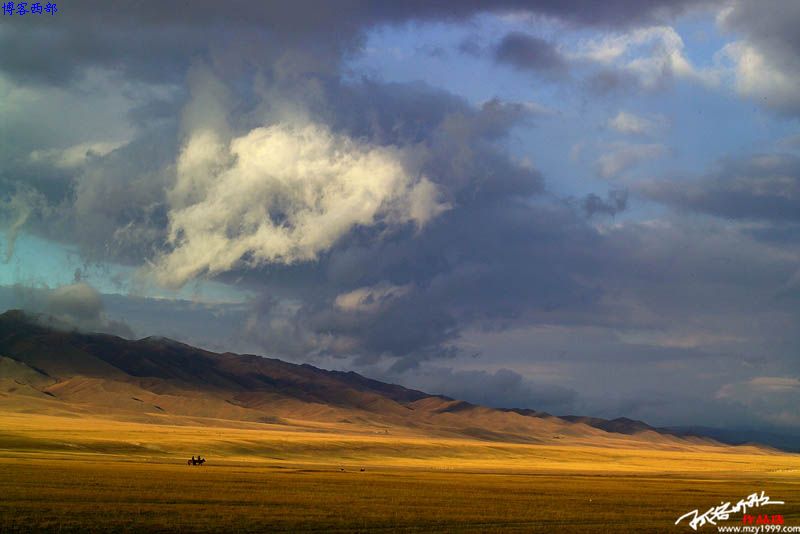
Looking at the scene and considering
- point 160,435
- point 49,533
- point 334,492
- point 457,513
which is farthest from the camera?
point 160,435

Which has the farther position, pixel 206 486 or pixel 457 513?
pixel 206 486

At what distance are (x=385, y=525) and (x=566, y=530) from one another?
31.1ft

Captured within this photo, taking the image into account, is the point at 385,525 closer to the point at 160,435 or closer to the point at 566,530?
the point at 566,530

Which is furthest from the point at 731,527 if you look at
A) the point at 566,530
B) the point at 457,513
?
the point at 457,513

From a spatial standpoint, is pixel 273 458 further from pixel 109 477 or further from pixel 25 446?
pixel 109 477

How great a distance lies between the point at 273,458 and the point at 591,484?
67854 millimetres

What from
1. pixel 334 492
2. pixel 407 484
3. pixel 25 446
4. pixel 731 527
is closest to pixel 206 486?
pixel 334 492

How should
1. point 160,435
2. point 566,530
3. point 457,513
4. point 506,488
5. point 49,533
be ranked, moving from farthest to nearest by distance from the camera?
1. point 160,435
2. point 506,488
3. point 457,513
4. point 566,530
5. point 49,533

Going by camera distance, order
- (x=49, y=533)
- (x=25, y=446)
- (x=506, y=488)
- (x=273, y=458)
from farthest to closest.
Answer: (x=273, y=458), (x=25, y=446), (x=506, y=488), (x=49, y=533)

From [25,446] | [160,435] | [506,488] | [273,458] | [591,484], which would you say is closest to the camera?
[506,488]

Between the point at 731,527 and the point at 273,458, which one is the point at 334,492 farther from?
the point at 273,458

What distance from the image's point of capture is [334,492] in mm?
68938

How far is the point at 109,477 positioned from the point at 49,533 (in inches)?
1439

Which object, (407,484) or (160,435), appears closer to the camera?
(407,484)
